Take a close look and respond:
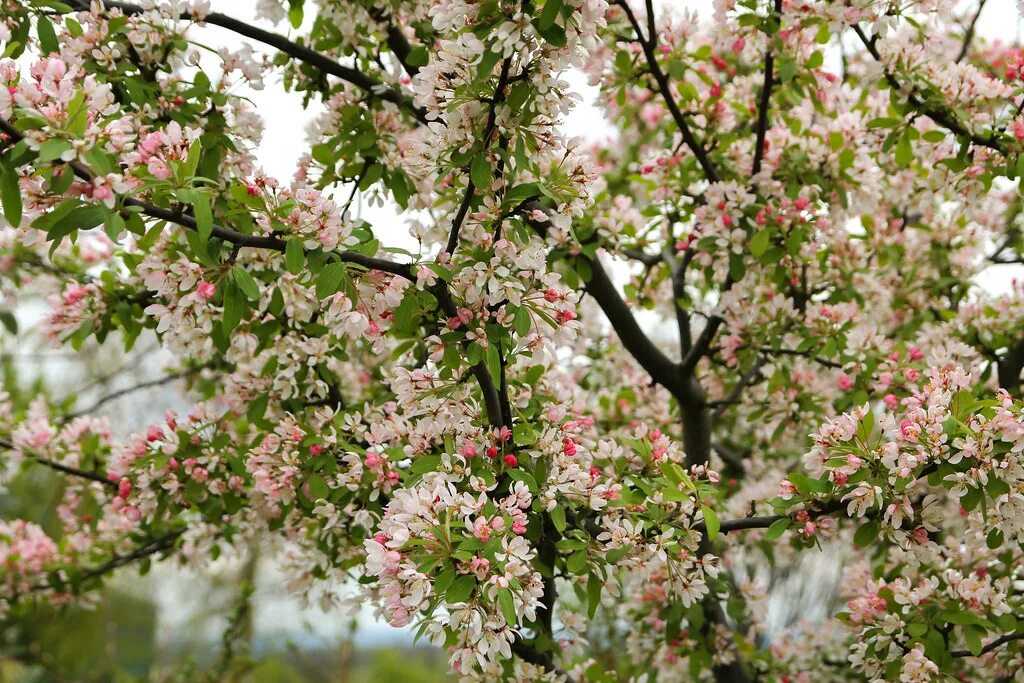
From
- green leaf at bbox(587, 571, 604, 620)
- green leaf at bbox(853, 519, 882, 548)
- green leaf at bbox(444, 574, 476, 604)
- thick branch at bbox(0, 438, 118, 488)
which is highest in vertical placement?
thick branch at bbox(0, 438, 118, 488)

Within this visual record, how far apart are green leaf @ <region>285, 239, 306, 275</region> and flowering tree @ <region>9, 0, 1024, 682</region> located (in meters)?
0.07

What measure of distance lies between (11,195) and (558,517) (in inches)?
59.8

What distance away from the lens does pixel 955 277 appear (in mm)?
4254

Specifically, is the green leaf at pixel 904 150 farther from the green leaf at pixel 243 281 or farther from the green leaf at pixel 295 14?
the green leaf at pixel 243 281

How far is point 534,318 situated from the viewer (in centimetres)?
225

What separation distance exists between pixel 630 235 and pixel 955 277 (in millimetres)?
1871

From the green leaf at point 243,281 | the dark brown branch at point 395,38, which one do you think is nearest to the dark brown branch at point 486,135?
the green leaf at point 243,281

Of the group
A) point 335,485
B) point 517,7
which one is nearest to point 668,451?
point 335,485

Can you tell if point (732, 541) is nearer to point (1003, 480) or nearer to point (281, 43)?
point (1003, 480)

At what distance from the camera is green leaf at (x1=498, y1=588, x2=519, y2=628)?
180cm

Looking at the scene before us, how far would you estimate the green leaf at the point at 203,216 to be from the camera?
185 centimetres

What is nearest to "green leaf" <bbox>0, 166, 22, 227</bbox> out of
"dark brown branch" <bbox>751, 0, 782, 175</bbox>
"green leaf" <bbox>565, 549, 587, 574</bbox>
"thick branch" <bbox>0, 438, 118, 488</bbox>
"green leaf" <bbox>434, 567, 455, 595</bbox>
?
"green leaf" <bbox>434, 567, 455, 595</bbox>

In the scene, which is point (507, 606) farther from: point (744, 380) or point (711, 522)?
point (744, 380)

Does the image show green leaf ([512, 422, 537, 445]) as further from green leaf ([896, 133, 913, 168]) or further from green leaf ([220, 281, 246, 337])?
green leaf ([896, 133, 913, 168])
